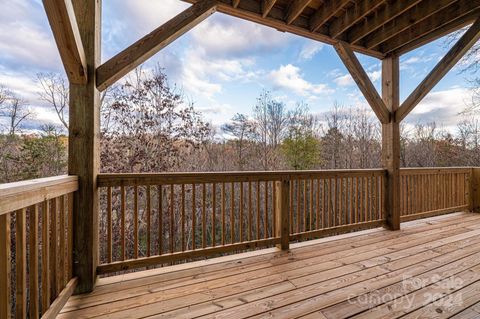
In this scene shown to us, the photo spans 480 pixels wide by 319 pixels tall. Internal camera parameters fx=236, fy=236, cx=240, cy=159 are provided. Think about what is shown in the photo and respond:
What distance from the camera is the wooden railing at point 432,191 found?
4.07 meters

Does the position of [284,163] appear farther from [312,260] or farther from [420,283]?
[420,283]

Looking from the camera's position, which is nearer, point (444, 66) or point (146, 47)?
point (146, 47)

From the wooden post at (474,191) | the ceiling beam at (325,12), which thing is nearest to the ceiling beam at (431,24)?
the ceiling beam at (325,12)

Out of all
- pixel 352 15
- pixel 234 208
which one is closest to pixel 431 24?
pixel 352 15

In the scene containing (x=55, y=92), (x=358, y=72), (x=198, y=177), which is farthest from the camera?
(x=55, y=92)

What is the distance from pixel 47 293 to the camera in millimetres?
1464

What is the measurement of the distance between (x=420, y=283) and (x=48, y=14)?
3288 millimetres

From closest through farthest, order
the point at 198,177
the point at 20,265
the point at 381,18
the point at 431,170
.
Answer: the point at 20,265, the point at 198,177, the point at 381,18, the point at 431,170

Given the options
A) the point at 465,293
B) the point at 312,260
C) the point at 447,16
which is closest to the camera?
the point at 465,293

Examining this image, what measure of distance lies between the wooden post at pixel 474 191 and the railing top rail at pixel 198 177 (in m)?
3.61

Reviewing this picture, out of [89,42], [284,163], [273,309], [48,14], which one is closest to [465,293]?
[273,309]

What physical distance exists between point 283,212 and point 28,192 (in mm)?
2342

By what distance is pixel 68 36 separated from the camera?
1522 mm

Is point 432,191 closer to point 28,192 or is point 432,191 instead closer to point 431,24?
point 431,24
